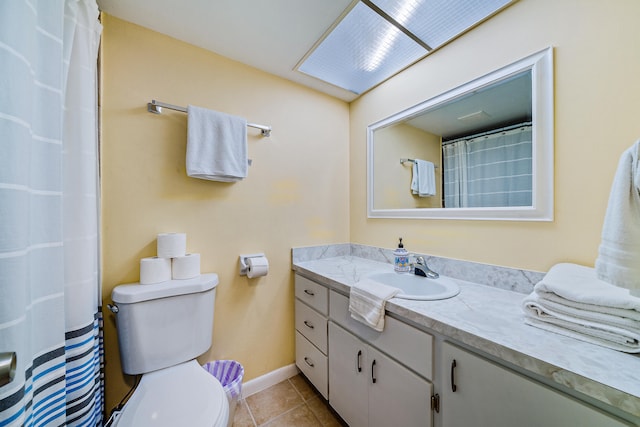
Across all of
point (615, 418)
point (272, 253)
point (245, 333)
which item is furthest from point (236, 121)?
point (615, 418)

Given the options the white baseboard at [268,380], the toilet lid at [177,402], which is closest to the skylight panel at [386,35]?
the toilet lid at [177,402]

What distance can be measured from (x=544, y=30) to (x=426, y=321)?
1314 millimetres

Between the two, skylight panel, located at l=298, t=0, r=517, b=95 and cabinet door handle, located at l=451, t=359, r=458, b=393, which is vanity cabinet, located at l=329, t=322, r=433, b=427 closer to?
cabinet door handle, located at l=451, t=359, r=458, b=393

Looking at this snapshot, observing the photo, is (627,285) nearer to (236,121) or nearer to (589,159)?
(589,159)

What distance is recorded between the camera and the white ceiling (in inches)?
42.3

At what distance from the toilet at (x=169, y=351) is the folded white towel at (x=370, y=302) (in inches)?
25.0

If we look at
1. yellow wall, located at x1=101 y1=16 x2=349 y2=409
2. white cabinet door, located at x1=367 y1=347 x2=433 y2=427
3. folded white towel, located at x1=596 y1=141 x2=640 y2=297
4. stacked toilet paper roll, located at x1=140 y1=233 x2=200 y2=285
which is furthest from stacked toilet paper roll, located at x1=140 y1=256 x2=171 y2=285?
folded white towel, located at x1=596 y1=141 x2=640 y2=297

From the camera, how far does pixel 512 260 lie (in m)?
1.06

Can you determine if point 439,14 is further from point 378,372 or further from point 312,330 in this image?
point 312,330

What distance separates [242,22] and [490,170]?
149 centimetres

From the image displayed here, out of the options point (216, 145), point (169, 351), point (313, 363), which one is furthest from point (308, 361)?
point (216, 145)

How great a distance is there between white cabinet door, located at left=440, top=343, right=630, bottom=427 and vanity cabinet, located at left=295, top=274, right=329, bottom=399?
0.68 m

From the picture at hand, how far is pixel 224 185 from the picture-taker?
1.41 meters

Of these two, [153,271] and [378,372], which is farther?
[153,271]
